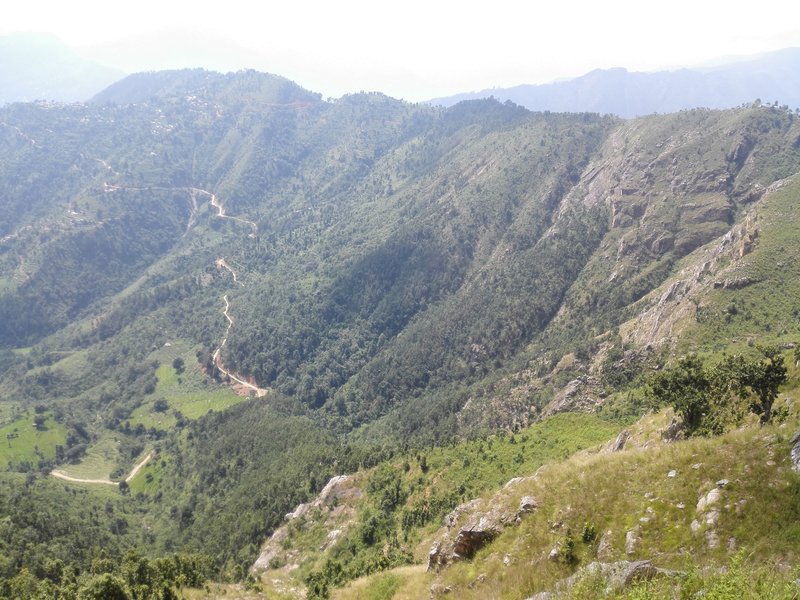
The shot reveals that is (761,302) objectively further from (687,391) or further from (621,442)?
(687,391)

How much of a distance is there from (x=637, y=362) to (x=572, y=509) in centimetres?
8267

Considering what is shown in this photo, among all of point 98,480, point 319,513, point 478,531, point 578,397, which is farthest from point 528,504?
point 98,480

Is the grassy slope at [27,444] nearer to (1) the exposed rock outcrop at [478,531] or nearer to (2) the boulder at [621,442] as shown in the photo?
(1) the exposed rock outcrop at [478,531]

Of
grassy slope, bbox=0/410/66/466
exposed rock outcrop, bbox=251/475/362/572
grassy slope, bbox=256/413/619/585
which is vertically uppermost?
grassy slope, bbox=256/413/619/585

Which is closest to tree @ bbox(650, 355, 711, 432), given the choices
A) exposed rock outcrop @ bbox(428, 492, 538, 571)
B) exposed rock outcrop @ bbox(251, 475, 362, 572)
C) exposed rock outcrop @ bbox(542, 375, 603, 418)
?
exposed rock outcrop @ bbox(428, 492, 538, 571)

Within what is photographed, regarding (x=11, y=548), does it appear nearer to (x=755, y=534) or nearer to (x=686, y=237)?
(x=755, y=534)

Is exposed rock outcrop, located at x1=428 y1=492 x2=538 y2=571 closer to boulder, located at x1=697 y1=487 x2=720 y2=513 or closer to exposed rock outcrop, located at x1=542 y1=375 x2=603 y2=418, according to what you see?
boulder, located at x1=697 y1=487 x2=720 y2=513

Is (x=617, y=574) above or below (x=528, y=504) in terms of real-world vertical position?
above

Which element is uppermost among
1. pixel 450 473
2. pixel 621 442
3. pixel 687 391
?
pixel 687 391

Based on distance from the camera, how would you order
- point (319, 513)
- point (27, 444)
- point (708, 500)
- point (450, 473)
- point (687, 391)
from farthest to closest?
point (27, 444)
point (319, 513)
point (450, 473)
point (687, 391)
point (708, 500)

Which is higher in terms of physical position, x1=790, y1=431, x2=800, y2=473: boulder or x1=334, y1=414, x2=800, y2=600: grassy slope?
x1=790, y1=431, x2=800, y2=473: boulder

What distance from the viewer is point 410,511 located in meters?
74.3

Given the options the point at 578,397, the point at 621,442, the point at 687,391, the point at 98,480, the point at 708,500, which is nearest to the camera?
the point at 708,500

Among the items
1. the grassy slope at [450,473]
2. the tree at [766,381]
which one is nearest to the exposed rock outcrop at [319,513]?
the grassy slope at [450,473]
